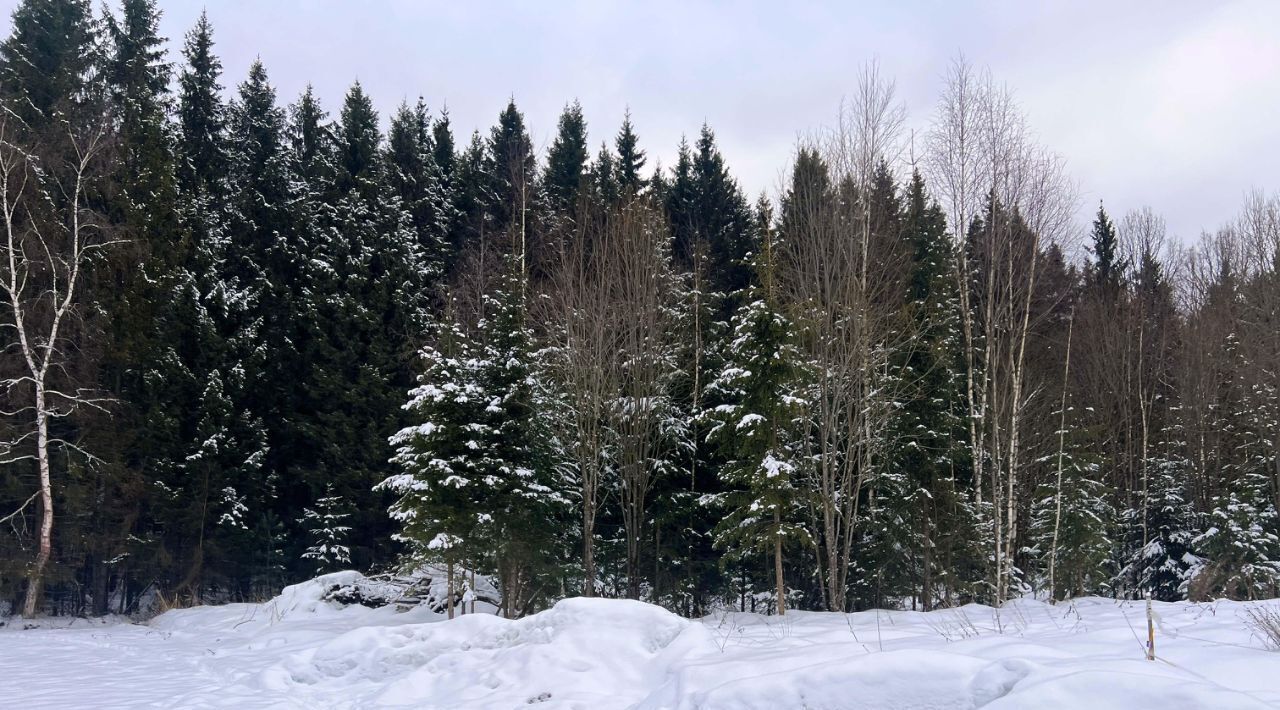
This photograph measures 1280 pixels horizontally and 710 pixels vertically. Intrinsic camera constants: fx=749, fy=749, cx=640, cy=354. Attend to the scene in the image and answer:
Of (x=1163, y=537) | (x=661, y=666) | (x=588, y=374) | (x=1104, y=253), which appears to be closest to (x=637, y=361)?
(x=588, y=374)

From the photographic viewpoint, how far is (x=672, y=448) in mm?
20484

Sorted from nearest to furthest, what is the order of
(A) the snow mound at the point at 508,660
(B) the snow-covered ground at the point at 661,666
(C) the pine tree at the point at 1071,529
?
(B) the snow-covered ground at the point at 661,666
(A) the snow mound at the point at 508,660
(C) the pine tree at the point at 1071,529

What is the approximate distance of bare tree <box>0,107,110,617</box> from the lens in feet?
60.7

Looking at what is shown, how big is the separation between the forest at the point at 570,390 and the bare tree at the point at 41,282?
0.37 feet

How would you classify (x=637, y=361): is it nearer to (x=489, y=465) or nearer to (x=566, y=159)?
(x=489, y=465)

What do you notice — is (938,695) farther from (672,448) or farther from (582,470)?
(672,448)

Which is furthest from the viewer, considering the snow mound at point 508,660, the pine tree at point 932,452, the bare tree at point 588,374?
the pine tree at point 932,452

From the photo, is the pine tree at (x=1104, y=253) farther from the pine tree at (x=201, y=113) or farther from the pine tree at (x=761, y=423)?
the pine tree at (x=201, y=113)

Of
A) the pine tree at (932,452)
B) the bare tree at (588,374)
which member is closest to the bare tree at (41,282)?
the bare tree at (588,374)

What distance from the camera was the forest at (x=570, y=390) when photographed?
17.7 metres

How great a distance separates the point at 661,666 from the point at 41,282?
21337 millimetres

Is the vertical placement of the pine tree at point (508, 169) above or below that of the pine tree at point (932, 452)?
above

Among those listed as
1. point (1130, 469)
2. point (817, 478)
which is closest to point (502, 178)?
point (817, 478)

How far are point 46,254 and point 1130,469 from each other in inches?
1402
